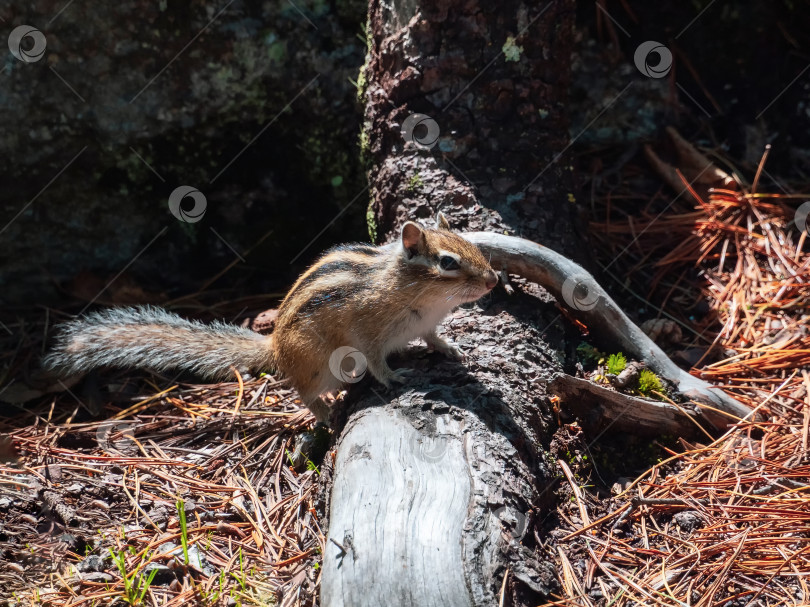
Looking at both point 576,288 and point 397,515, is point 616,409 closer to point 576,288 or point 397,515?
point 576,288

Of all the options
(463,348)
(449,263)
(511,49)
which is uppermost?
(511,49)

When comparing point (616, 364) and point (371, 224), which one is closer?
point (616, 364)

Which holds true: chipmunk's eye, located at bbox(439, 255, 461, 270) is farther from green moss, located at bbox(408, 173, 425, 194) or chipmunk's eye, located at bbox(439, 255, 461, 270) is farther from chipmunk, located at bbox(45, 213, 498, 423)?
green moss, located at bbox(408, 173, 425, 194)

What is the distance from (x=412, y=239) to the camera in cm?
368

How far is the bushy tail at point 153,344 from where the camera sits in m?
3.93

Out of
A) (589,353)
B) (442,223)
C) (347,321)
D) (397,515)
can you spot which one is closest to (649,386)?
(589,353)

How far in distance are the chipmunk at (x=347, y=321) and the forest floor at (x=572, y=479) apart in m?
0.34

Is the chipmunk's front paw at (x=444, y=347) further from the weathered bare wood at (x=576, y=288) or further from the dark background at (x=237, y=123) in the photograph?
the dark background at (x=237, y=123)

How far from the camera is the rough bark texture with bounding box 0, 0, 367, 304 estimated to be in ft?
15.1

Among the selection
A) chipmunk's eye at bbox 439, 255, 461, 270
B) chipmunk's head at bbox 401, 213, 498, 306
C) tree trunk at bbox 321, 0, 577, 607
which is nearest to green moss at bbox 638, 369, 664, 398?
tree trunk at bbox 321, 0, 577, 607

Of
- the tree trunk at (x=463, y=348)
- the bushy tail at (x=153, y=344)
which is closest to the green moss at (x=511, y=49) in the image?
the tree trunk at (x=463, y=348)

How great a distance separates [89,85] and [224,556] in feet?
10.1

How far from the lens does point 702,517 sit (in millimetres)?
3064

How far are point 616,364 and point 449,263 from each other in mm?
964
